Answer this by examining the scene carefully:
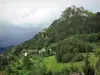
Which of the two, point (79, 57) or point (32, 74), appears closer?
point (32, 74)

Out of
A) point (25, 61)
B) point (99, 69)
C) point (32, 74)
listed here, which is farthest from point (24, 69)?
point (99, 69)

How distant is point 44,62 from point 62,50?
17.8 metres

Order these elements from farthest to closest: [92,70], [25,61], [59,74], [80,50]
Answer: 1. [80,50]
2. [25,61]
3. [59,74]
4. [92,70]

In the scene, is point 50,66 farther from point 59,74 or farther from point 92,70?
point 92,70

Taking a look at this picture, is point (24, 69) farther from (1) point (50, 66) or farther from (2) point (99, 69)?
(2) point (99, 69)

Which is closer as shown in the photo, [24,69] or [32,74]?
[32,74]

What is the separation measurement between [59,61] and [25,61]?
19.3 m

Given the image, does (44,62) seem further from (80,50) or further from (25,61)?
(80,50)

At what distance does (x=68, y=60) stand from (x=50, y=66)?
12781mm

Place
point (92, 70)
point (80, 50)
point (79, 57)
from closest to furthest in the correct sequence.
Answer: point (92, 70), point (79, 57), point (80, 50)

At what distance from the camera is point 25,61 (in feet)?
589

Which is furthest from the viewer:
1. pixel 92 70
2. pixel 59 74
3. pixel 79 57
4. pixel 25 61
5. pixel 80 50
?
pixel 80 50

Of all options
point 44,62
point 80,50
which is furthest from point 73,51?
point 44,62

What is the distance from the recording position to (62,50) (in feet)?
642
